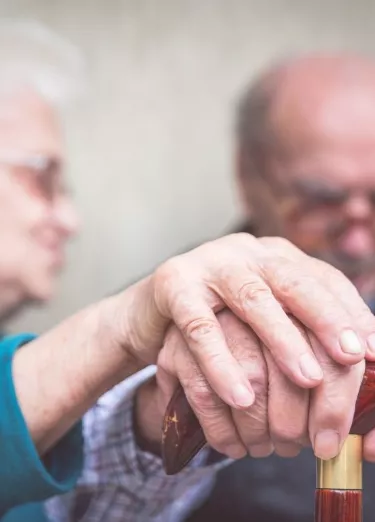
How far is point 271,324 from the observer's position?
0.49 metres

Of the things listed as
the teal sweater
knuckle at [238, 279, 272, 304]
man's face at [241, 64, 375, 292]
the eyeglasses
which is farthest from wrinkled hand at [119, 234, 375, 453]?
the eyeglasses

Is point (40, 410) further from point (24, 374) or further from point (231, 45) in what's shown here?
point (231, 45)

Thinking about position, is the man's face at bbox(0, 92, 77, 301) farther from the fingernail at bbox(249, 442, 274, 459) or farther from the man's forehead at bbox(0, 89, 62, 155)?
the fingernail at bbox(249, 442, 274, 459)

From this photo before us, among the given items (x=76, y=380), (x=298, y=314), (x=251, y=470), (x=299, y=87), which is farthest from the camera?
(x=299, y=87)

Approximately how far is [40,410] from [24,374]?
3 centimetres

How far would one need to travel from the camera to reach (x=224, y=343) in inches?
19.8

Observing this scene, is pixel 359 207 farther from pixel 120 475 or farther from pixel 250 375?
pixel 250 375

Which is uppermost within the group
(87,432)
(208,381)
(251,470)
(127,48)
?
(127,48)

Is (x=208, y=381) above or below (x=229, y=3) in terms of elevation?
below

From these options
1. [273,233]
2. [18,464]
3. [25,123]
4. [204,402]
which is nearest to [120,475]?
[18,464]

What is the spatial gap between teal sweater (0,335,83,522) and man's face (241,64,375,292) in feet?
2.51

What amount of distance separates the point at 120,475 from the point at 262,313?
12.0 inches

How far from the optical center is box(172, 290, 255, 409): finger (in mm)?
482

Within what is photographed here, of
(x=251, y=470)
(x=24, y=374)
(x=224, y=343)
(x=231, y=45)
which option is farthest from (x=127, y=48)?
(x=224, y=343)
